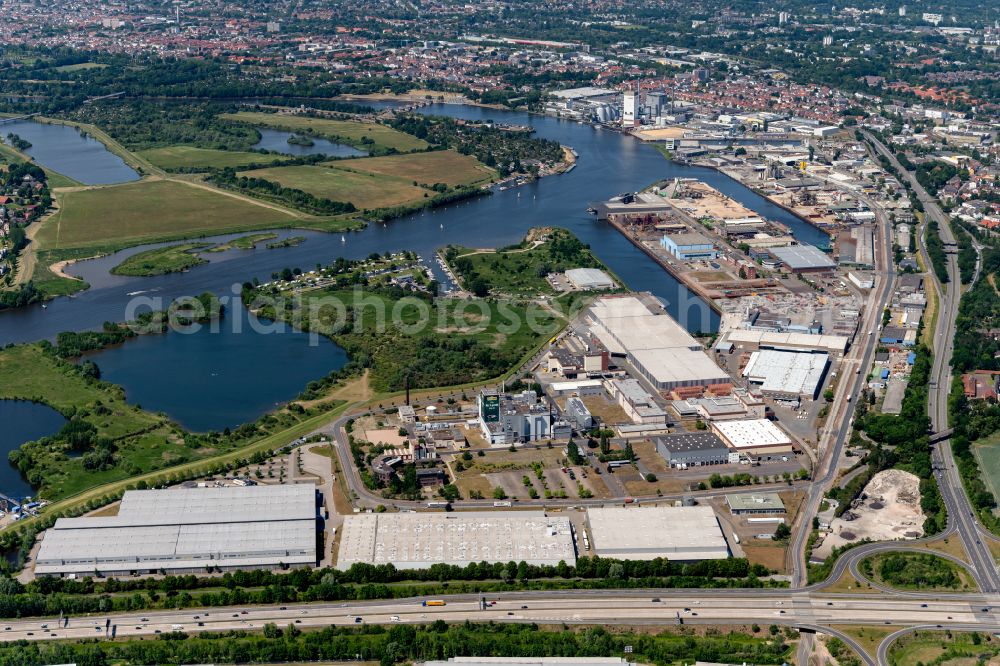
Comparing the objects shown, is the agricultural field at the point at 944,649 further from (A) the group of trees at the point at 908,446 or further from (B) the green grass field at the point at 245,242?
(B) the green grass field at the point at 245,242

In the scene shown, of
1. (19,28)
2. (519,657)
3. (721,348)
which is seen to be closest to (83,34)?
(19,28)

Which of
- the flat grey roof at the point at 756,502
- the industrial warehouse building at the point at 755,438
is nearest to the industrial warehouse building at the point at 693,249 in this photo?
the industrial warehouse building at the point at 755,438

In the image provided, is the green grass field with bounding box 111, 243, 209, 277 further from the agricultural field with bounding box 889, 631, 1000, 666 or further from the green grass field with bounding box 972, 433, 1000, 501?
the agricultural field with bounding box 889, 631, 1000, 666

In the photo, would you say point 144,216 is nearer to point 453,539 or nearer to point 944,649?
point 453,539

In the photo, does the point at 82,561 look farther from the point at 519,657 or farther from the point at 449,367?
the point at 449,367

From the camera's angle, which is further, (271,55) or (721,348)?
(271,55)

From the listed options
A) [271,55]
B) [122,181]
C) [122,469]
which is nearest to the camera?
[122,469]

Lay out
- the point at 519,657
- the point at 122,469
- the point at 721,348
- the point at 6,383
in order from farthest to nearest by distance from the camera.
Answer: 1. the point at 721,348
2. the point at 6,383
3. the point at 122,469
4. the point at 519,657
